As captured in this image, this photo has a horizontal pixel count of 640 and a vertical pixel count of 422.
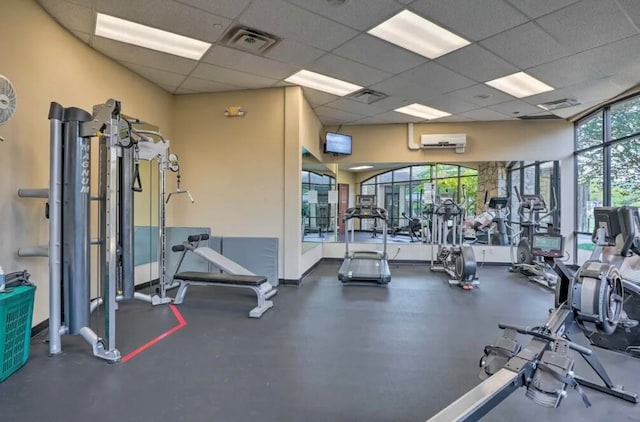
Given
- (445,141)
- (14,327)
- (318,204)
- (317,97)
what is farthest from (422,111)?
(14,327)

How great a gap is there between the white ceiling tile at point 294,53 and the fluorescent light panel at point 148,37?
79cm

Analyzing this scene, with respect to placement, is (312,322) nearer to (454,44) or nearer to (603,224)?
(603,224)

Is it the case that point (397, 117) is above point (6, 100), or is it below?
above

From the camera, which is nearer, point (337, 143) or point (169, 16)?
point (169, 16)

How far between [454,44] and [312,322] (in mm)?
3602

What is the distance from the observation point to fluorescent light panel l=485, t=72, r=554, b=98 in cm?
484

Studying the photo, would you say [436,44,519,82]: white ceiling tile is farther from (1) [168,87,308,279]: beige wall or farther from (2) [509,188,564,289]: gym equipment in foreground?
(2) [509,188,564,289]: gym equipment in foreground

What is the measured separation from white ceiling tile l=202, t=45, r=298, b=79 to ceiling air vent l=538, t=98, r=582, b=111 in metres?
4.59

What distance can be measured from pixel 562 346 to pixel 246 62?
173 inches

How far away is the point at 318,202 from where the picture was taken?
25.0 ft

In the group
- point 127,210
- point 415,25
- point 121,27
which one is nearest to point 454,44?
point 415,25

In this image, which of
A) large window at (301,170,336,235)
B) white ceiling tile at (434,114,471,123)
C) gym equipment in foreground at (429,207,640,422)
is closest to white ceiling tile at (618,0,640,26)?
gym equipment in foreground at (429,207,640,422)

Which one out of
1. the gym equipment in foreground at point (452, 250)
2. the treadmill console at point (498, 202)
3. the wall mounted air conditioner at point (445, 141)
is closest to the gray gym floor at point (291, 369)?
the gym equipment in foreground at point (452, 250)

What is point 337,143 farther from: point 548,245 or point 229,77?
point 548,245
